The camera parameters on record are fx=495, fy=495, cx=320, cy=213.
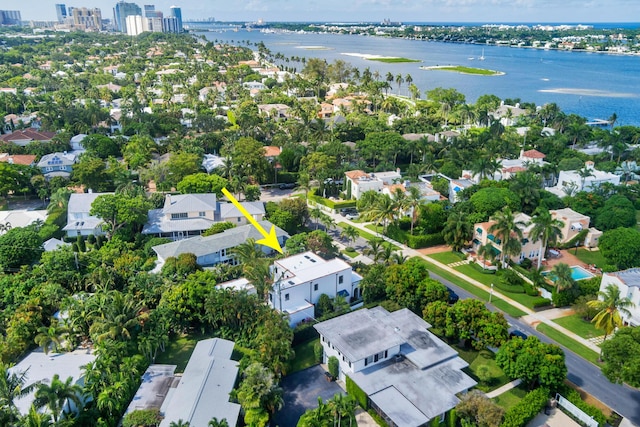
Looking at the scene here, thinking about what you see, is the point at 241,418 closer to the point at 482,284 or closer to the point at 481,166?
the point at 482,284

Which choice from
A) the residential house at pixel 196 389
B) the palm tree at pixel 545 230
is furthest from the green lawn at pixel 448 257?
the residential house at pixel 196 389

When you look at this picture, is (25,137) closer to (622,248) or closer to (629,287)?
(622,248)

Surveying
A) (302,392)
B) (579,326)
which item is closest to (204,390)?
(302,392)

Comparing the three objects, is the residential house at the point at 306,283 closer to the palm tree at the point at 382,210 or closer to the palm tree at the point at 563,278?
the palm tree at the point at 382,210

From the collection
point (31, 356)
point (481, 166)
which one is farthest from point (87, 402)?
point (481, 166)

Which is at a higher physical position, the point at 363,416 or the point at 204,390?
the point at 204,390

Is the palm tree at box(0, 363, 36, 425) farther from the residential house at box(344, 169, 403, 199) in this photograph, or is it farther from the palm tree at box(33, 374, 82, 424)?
the residential house at box(344, 169, 403, 199)
